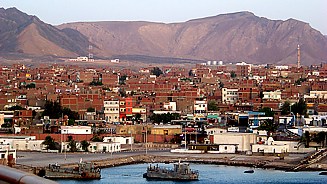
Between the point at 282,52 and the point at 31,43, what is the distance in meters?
39.9

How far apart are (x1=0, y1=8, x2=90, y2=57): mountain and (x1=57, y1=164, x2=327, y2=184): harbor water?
274ft

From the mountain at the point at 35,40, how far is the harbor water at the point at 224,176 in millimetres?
83430

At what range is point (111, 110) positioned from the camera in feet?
109

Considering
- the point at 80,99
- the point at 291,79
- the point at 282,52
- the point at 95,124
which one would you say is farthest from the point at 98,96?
the point at 282,52

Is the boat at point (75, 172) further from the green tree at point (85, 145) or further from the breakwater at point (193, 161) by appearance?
the green tree at point (85, 145)

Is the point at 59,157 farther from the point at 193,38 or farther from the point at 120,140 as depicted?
the point at 193,38

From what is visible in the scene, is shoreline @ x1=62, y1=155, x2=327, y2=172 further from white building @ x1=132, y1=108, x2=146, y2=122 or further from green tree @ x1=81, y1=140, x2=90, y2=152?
white building @ x1=132, y1=108, x2=146, y2=122

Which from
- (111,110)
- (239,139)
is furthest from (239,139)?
(111,110)

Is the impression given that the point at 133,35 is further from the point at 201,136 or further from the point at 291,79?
the point at 201,136

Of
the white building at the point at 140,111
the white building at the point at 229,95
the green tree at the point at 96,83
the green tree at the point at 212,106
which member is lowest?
the white building at the point at 140,111

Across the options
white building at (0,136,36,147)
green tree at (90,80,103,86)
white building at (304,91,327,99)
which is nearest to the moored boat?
white building at (0,136,36,147)

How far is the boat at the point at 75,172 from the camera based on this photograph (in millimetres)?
19078

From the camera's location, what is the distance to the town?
82.0 feet

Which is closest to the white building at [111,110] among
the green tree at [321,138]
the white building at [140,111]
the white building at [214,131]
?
the white building at [140,111]
